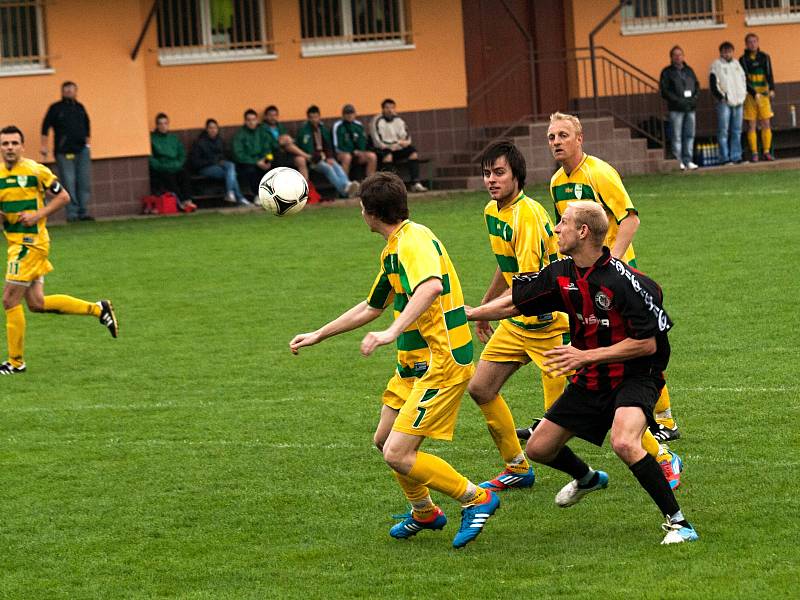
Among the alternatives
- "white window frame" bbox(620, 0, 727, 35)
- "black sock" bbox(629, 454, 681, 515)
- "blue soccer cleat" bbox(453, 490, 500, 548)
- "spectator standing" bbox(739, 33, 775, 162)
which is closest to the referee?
"black sock" bbox(629, 454, 681, 515)

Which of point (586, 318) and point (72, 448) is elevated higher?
point (586, 318)

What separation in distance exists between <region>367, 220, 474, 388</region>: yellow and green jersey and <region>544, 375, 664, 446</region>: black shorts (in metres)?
0.47

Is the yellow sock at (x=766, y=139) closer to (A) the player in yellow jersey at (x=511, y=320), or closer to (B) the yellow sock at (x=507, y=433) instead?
(A) the player in yellow jersey at (x=511, y=320)

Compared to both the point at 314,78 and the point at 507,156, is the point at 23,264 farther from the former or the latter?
the point at 314,78

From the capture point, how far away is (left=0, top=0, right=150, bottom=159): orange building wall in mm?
23297

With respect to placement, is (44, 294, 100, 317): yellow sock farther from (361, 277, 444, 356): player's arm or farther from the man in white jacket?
the man in white jacket

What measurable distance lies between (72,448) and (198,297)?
630 centimetres

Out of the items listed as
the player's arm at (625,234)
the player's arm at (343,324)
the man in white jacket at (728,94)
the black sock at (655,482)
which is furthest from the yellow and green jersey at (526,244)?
the man in white jacket at (728,94)

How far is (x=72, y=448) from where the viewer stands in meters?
8.84

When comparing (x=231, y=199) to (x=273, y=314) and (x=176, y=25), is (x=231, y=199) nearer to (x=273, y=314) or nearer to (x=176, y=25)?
(x=176, y=25)

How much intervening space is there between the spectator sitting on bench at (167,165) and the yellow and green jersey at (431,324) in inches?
682

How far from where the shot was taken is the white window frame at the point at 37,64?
23.3 meters

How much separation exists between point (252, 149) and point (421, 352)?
17552 mm

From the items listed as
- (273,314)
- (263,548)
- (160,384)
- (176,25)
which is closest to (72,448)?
(160,384)
